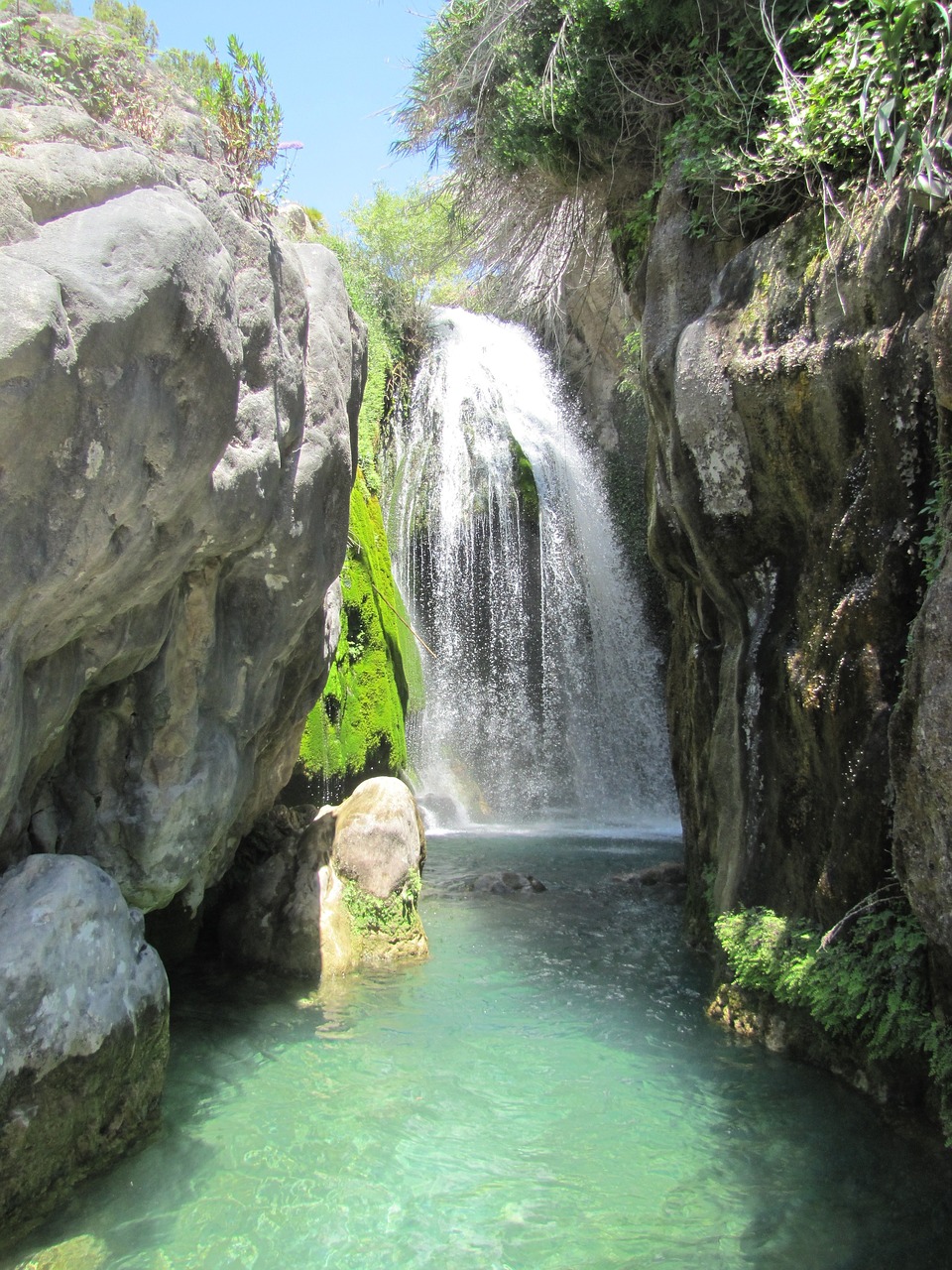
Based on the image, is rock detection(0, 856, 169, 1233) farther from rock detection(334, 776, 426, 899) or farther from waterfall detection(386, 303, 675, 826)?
waterfall detection(386, 303, 675, 826)

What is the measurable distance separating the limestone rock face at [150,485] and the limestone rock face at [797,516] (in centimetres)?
275

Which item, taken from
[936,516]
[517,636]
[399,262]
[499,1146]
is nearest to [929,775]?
[936,516]

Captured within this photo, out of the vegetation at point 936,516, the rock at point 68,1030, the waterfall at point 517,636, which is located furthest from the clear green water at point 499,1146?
the waterfall at point 517,636

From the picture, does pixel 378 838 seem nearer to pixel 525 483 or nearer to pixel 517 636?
pixel 517 636

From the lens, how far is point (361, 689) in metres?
11.3

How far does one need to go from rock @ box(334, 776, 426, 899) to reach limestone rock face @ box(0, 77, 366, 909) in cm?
110

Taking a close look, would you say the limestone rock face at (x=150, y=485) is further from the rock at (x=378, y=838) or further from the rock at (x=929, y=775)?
the rock at (x=929, y=775)

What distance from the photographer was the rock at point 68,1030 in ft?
13.1

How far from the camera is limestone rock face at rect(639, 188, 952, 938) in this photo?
5266 millimetres

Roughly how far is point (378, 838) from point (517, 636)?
28.5ft

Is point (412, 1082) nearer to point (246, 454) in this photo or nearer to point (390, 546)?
point (246, 454)

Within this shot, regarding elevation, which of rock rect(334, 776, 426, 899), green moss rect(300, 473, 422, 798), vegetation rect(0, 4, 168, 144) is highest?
vegetation rect(0, 4, 168, 144)

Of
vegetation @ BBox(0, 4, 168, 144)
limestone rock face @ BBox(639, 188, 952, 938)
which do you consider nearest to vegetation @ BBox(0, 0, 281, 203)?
vegetation @ BBox(0, 4, 168, 144)

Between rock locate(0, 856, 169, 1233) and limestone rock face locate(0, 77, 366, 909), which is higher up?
limestone rock face locate(0, 77, 366, 909)
